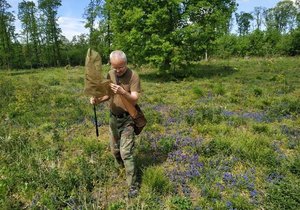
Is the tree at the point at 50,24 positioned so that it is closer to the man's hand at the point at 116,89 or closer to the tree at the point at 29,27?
the tree at the point at 29,27

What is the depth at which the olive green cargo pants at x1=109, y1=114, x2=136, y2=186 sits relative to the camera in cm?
566

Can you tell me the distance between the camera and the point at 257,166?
6.45m

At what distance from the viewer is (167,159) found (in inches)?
278

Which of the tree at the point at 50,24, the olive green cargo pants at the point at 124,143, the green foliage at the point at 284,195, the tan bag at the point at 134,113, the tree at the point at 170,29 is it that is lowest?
the green foliage at the point at 284,195

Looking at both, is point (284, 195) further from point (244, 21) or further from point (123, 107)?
point (244, 21)

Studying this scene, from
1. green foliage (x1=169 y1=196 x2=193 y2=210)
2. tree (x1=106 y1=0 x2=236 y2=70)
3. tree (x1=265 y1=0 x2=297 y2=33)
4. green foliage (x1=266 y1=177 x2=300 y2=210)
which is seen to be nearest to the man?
green foliage (x1=169 y1=196 x2=193 y2=210)

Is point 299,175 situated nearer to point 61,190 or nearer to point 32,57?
point 61,190

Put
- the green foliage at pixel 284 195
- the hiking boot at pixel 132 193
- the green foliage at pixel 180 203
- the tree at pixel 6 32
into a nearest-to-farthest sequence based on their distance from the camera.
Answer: the green foliage at pixel 284 195 < the green foliage at pixel 180 203 < the hiking boot at pixel 132 193 < the tree at pixel 6 32

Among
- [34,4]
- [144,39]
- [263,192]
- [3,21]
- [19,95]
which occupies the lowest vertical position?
[263,192]

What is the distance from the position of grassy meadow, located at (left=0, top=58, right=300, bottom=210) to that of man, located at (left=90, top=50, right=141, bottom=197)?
465 millimetres

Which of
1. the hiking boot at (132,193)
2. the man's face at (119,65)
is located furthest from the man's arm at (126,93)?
the hiking boot at (132,193)

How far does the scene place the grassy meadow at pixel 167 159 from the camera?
534 centimetres

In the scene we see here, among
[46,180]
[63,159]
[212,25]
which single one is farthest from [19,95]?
[212,25]

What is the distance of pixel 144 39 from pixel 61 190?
57.4 ft
